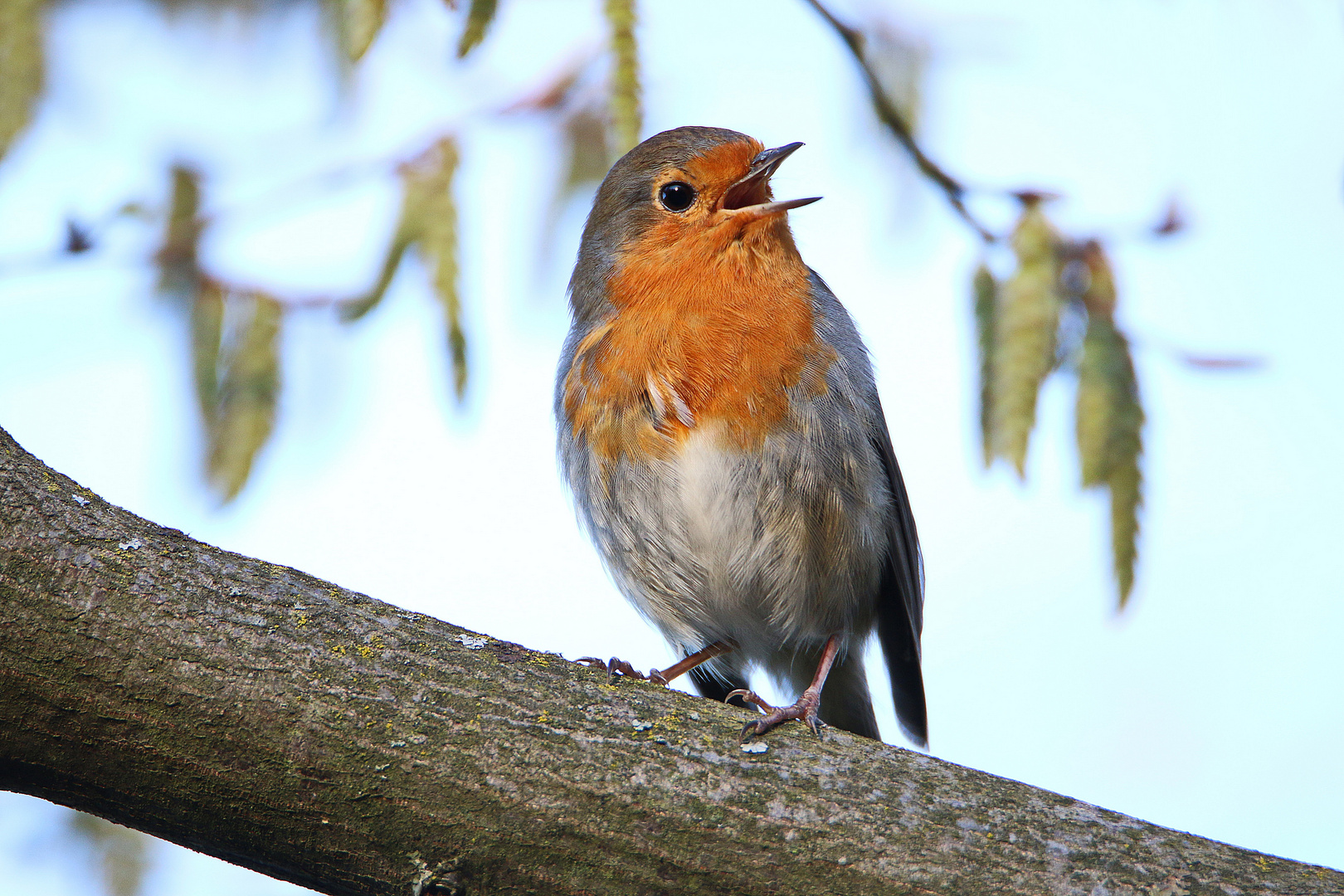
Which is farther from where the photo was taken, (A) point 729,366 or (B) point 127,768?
(A) point 729,366

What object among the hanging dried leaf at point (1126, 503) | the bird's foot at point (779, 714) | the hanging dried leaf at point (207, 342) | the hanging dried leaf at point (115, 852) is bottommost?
the hanging dried leaf at point (115, 852)

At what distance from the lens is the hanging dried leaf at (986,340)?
2602mm

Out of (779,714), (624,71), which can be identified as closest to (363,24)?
(624,71)

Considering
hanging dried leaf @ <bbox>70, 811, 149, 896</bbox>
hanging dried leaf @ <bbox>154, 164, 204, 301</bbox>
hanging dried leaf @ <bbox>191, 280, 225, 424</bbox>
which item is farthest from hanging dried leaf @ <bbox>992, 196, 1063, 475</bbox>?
hanging dried leaf @ <bbox>70, 811, 149, 896</bbox>

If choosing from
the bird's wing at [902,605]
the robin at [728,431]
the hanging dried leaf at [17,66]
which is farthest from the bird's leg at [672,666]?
the hanging dried leaf at [17,66]

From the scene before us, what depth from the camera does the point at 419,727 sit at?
7.47 feet

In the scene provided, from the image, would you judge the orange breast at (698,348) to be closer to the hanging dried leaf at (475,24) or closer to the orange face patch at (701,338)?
the orange face patch at (701,338)

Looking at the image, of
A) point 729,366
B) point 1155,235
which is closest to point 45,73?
point 729,366

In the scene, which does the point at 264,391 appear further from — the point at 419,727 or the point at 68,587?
the point at 419,727

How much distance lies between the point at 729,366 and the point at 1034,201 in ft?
3.42

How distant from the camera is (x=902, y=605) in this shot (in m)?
4.06

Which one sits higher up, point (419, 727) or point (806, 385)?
point (806, 385)

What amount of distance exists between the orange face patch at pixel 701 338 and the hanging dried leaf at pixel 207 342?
1.17 m

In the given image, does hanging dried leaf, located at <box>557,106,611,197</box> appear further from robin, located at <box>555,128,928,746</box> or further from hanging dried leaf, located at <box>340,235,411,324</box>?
hanging dried leaf, located at <box>340,235,411,324</box>
